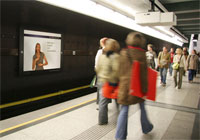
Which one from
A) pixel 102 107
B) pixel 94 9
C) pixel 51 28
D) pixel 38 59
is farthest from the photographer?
pixel 94 9

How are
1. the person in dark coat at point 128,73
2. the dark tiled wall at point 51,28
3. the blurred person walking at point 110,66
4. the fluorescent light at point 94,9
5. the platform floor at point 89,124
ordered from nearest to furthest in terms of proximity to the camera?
the person in dark coat at point 128,73, the blurred person walking at point 110,66, the platform floor at point 89,124, the dark tiled wall at point 51,28, the fluorescent light at point 94,9

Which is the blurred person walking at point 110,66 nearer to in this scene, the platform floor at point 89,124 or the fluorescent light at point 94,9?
the platform floor at point 89,124

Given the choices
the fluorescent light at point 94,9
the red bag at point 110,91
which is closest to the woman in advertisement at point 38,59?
the fluorescent light at point 94,9

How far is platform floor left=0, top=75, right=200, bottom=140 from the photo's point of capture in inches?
121

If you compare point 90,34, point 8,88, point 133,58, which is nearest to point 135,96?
point 133,58

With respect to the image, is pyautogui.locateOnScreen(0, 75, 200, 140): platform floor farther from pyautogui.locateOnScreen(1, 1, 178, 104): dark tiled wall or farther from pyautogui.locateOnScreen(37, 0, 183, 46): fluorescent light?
pyautogui.locateOnScreen(37, 0, 183, 46): fluorescent light

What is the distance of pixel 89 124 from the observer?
3.56 meters

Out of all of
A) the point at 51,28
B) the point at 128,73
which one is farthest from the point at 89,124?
the point at 51,28

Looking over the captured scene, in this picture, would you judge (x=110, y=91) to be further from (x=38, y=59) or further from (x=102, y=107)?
(x=38, y=59)

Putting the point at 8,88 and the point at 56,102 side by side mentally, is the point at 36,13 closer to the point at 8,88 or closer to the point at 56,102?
the point at 8,88

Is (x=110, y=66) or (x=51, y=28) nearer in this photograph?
(x=110, y=66)

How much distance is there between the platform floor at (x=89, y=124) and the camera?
308cm

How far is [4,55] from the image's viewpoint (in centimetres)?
395

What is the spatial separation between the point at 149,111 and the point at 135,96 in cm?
195
